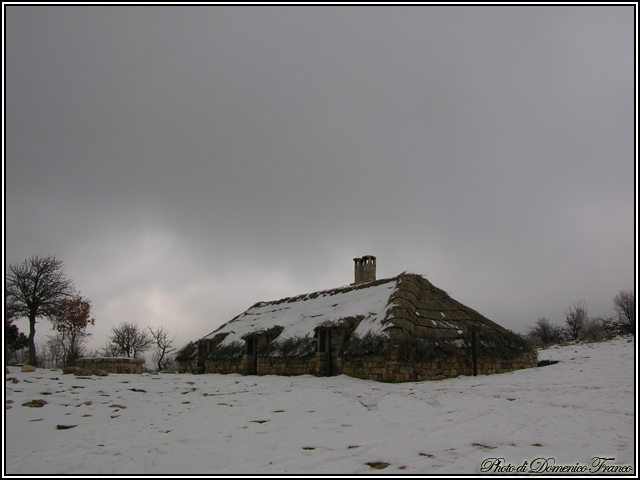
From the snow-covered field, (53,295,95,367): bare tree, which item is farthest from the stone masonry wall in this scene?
(53,295,95,367): bare tree

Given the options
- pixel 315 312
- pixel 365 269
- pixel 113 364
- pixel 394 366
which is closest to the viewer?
pixel 394 366

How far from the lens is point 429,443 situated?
19.3ft

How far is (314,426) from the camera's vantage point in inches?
290

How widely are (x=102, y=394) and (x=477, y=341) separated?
13497mm

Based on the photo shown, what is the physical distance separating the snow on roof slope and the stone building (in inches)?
2.9

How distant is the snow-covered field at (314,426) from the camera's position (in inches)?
205

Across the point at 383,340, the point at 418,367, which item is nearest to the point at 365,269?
the point at 383,340

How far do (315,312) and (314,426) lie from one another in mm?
14349

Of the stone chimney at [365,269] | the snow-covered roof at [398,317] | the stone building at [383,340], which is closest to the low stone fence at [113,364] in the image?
the stone building at [383,340]

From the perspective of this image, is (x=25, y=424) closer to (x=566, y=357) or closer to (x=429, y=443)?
(x=429, y=443)

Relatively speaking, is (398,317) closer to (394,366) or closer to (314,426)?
(394,366)

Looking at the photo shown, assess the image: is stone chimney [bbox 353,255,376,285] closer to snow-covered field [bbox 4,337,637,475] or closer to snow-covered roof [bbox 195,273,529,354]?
snow-covered roof [bbox 195,273,529,354]

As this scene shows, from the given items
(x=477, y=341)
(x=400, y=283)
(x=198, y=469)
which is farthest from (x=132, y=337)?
(x=198, y=469)

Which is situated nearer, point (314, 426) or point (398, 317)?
point (314, 426)
